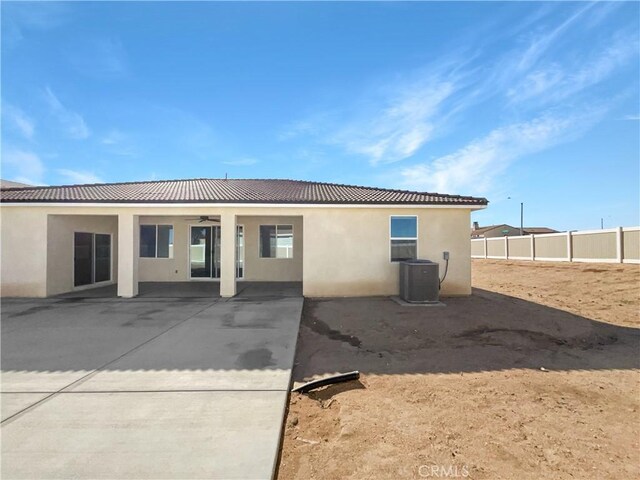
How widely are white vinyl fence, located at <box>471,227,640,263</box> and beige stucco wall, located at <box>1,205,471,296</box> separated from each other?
974 centimetres

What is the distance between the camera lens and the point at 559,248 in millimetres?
17344

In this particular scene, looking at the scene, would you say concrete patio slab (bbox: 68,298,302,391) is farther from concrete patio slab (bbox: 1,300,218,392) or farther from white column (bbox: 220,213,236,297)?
white column (bbox: 220,213,236,297)

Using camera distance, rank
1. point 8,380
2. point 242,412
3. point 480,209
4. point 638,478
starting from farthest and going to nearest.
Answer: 1. point 480,209
2. point 8,380
3. point 242,412
4. point 638,478

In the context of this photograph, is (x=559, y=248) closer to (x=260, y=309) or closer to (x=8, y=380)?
(x=260, y=309)

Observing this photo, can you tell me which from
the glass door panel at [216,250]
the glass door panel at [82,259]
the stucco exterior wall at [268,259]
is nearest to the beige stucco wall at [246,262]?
the stucco exterior wall at [268,259]

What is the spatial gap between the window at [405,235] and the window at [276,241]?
466 cm

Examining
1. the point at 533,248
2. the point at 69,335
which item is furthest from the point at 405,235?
the point at 533,248

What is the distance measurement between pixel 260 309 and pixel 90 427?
4.93 metres

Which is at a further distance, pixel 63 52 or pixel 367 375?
pixel 63 52

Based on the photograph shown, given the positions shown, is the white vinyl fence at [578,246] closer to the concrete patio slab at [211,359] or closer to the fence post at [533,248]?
the fence post at [533,248]

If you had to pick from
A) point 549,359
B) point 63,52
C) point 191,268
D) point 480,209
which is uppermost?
point 63,52

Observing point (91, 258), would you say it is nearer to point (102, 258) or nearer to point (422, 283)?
point (102, 258)

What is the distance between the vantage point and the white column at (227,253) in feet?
31.0

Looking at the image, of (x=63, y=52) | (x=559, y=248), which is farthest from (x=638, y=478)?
(x=559, y=248)
